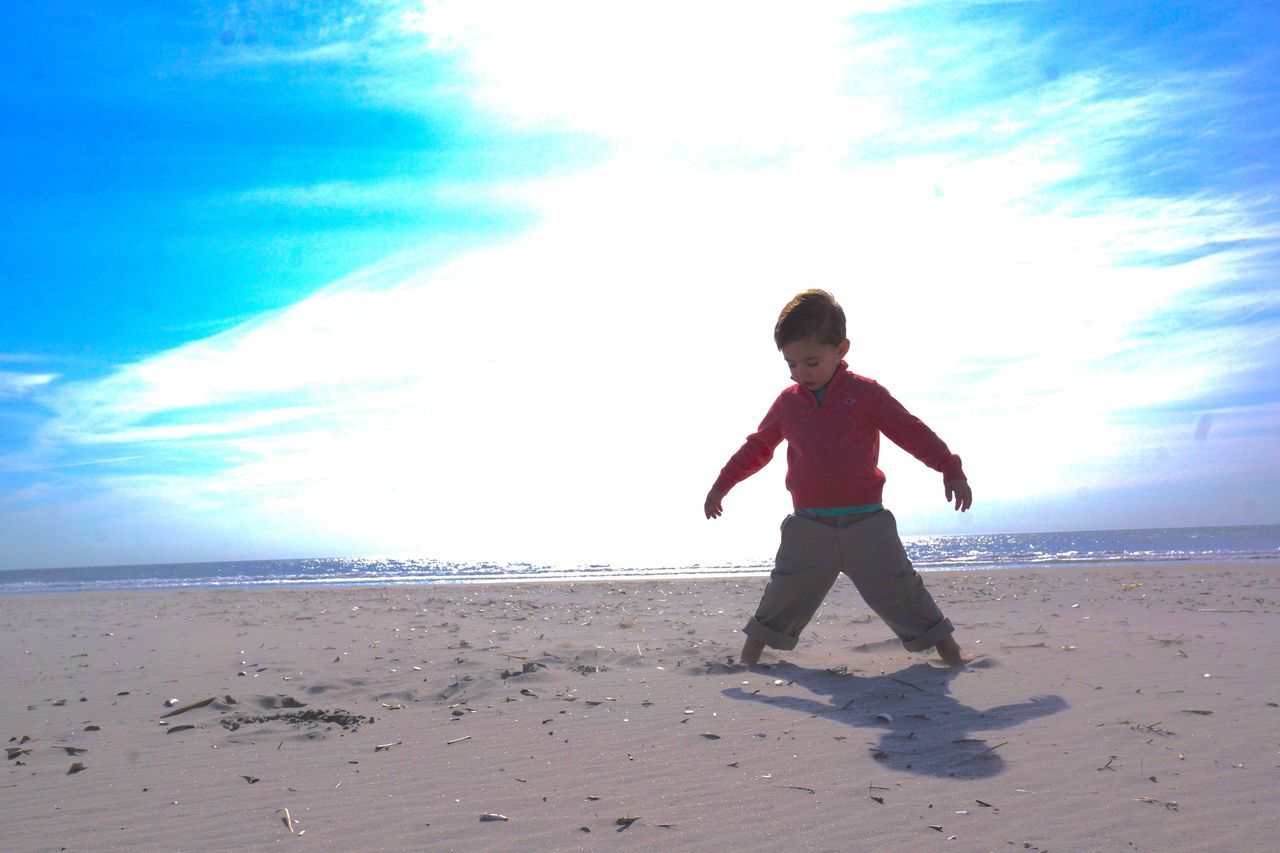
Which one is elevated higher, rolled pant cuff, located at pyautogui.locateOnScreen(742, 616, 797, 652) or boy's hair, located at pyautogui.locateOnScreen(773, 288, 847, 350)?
boy's hair, located at pyautogui.locateOnScreen(773, 288, 847, 350)

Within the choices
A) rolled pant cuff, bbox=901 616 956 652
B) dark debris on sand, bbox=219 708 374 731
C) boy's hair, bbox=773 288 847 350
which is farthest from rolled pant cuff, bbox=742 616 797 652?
dark debris on sand, bbox=219 708 374 731

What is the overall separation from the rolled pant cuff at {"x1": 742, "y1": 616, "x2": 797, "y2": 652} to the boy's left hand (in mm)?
1222

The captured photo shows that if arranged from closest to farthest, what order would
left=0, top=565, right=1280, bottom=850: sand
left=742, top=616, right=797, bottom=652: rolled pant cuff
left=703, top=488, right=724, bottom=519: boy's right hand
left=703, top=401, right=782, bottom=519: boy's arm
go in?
left=0, top=565, right=1280, bottom=850: sand → left=742, top=616, right=797, bottom=652: rolled pant cuff → left=703, top=401, right=782, bottom=519: boy's arm → left=703, top=488, right=724, bottom=519: boy's right hand

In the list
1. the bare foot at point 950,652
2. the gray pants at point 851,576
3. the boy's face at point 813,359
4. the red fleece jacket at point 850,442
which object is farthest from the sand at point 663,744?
the boy's face at point 813,359

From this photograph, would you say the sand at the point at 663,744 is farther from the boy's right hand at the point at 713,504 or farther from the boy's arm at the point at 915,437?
the boy's arm at the point at 915,437

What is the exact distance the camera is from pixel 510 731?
12.2ft

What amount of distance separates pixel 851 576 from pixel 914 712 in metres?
1.08

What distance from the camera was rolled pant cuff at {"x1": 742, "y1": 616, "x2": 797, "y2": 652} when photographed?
4801 mm

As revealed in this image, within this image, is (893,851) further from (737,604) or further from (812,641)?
(737,604)

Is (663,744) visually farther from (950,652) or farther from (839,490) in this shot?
(950,652)

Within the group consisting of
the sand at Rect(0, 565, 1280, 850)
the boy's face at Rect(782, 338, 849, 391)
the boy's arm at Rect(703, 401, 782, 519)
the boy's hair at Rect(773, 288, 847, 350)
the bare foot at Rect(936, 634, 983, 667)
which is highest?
the boy's hair at Rect(773, 288, 847, 350)

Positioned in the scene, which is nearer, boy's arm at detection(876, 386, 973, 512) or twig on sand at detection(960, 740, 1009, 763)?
twig on sand at detection(960, 740, 1009, 763)

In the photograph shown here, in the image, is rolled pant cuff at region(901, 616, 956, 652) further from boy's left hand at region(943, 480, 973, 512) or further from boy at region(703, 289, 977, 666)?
boy's left hand at region(943, 480, 973, 512)

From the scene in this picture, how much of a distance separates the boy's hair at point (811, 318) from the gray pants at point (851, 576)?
1046mm
